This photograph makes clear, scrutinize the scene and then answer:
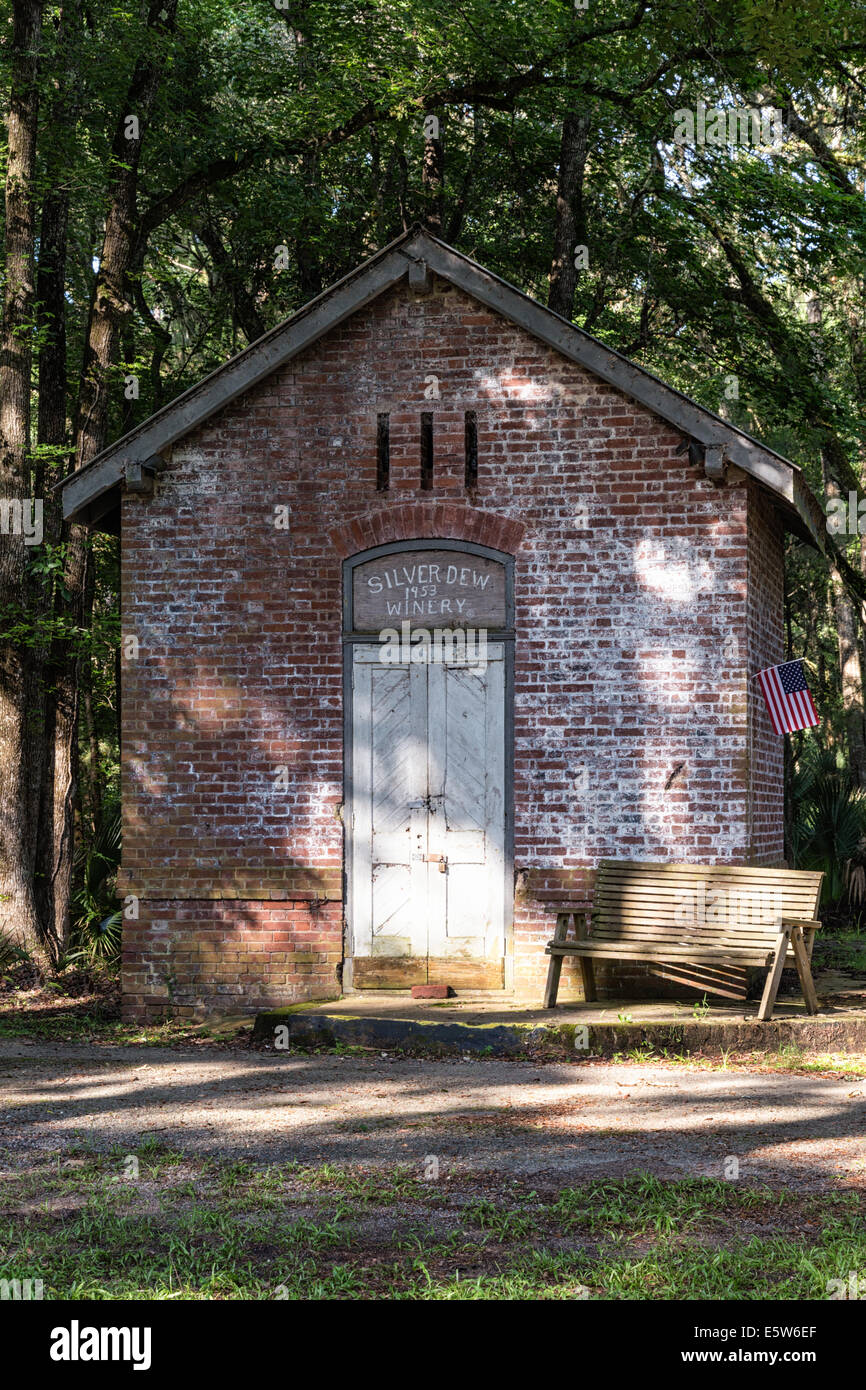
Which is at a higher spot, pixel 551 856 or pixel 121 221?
pixel 121 221

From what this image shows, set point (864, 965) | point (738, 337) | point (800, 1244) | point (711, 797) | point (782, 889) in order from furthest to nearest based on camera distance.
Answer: point (738, 337)
point (864, 965)
point (711, 797)
point (782, 889)
point (800, 1244)

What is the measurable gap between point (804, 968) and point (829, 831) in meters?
8.89

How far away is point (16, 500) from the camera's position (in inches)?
512

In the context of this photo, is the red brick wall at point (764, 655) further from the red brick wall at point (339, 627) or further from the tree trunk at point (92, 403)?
the tree trunk at point (92, 403)

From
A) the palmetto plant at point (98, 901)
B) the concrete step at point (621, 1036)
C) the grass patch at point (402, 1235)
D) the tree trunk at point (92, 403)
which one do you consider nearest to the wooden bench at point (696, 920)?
the concrete step at point (621, 1036)

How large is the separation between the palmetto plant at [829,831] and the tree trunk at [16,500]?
9.65 m

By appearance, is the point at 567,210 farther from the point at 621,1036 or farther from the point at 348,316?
the point at 621,1036

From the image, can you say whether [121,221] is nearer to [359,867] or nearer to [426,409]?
[426,409]

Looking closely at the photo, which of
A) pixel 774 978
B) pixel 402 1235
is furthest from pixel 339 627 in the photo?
pixel 402 1235

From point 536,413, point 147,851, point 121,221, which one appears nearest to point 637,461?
point 536,413

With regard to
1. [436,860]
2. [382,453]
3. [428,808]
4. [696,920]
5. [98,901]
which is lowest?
[98,901]

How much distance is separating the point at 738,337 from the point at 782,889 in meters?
9.88

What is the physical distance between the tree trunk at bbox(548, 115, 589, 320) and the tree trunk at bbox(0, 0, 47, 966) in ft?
21.0

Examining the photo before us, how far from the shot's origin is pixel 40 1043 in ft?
33.7
